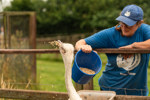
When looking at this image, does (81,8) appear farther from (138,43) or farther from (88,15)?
(138,43)

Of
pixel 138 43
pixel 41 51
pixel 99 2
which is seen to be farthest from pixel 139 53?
pixel 99 2

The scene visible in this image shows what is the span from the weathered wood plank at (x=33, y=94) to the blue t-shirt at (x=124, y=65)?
2.07 feet

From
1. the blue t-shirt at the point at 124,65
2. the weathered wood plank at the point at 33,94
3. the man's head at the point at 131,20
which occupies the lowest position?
the weathered wood plank at the point at 33,94

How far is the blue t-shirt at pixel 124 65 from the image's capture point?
340 centimetres

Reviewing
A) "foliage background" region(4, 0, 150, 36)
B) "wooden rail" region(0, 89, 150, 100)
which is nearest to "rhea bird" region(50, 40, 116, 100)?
"wooden rail" region(0, 89, 150, 100)

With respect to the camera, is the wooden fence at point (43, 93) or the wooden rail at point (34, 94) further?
the wooden rail at point (34, 94)

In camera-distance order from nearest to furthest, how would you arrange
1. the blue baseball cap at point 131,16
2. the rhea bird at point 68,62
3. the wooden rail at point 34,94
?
1. the rhea bird at point 68,62
2. the blue baseball cap at point 131,16
3. the wooden rail at point 34,94

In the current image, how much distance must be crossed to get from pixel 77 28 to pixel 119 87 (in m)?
32.6

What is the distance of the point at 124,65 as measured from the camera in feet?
11.4

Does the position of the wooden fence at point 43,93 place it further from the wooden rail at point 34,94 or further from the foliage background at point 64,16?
the foliage background at point 64,16

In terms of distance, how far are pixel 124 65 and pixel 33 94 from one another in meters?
1.28

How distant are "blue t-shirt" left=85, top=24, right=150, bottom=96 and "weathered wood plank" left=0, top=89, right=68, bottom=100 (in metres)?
0.63

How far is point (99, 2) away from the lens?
31.2 m

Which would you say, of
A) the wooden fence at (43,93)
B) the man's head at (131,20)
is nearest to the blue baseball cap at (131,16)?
the man's head at (131,20)
